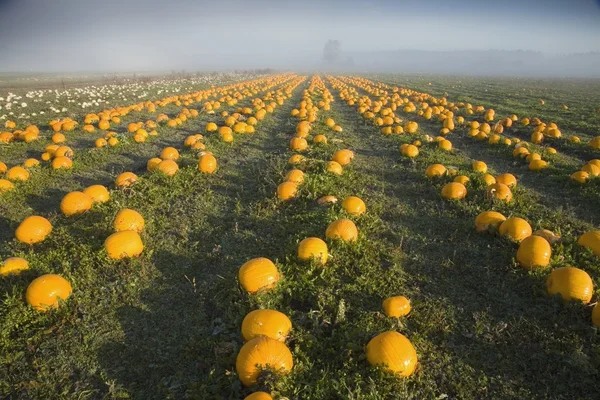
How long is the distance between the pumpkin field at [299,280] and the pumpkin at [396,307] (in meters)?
0.03

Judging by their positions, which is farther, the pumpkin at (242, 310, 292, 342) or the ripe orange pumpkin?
the ripe orange pumpkin

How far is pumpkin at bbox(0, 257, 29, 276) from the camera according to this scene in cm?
605

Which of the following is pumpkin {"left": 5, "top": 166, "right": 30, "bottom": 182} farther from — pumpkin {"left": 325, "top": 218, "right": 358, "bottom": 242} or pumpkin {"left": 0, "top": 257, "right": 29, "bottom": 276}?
pumpkin {"left": 325, "top": 218, "right": 358, "bottom": 242}

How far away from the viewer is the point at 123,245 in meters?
6.75

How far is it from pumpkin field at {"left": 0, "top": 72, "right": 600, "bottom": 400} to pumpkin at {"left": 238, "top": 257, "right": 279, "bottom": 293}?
0.02 meters

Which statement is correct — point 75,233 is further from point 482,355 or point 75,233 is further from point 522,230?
point 522,230

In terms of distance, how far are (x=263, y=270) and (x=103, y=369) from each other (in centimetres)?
257

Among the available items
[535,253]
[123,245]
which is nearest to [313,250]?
[123,245]

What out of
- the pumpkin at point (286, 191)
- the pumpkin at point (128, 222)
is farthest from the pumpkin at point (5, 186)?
the pumpkin at point (286, 191)

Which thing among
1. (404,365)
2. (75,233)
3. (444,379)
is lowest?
(444,379)

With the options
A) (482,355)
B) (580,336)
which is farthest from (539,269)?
(482,355)

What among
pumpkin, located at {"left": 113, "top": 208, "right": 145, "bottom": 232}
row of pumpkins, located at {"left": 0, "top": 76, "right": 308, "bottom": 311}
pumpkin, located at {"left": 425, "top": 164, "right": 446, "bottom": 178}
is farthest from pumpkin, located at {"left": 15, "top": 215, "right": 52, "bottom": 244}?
pumpkin, located at {"left": 425, "top": 164, "right": 446, "bottom": 178}

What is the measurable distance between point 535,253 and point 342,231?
342 cm

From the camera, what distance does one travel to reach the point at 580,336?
513 centimetres
